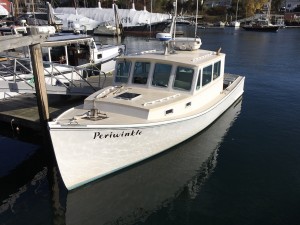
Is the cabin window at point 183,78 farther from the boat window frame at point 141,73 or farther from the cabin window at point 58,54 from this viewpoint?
the cabin window at point 58,54

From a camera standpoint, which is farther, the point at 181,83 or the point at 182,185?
the point at 181,83

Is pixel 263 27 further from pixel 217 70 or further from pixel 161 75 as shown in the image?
pixel 161 75

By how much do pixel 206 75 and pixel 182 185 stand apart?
5663mm

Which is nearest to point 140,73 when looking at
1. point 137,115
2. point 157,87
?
point 157,87

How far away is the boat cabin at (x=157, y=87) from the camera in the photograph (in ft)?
42.9

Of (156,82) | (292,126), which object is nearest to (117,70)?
(156,82)

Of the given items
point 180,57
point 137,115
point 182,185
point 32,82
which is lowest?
point 182,185

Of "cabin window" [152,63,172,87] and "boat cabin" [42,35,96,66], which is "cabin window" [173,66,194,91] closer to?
"cabin window" [152,63,172,87]

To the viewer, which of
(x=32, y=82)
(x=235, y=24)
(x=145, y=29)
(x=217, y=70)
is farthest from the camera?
(x=235, y=24)

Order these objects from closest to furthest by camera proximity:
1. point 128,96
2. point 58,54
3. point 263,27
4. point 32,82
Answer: point 128,96 → point 32,82 → point 58,54 → point 263,27

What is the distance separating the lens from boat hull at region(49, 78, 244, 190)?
11.1m

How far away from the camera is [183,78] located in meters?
14.6

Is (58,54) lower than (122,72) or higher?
higher

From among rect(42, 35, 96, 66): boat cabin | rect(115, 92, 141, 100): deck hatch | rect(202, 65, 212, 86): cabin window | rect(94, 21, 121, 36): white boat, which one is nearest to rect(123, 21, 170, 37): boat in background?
rect(94, 21, 121, 36): white boat
